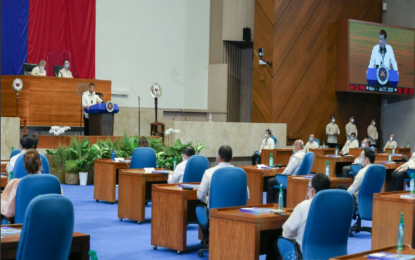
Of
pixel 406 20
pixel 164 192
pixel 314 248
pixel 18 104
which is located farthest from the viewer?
pixel 406 20

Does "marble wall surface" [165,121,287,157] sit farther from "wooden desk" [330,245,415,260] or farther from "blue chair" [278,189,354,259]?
"wooden desk" [330,245,415,260]

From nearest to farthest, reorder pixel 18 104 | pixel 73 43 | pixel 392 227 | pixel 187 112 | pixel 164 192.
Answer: pixel 392 227 < pixel 164 192 < pixel 18 104 < pixel 73 43 < pixel 187 112

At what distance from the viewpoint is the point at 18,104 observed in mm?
14352

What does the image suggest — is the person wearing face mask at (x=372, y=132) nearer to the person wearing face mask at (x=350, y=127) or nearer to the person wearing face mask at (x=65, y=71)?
the person wearing face mask at (x=350, y=127)

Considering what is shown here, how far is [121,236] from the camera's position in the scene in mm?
7148

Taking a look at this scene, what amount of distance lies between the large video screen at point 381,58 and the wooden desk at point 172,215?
15.4m

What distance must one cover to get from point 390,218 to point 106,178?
Result: 17.7 feet

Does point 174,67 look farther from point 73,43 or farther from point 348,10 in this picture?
point 348,10

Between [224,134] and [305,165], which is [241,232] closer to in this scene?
[305,165]

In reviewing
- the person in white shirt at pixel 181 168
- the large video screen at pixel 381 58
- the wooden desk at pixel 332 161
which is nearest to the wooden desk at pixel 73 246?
the person in white shirt at pixel 181 168

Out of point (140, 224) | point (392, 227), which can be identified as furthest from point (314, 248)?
point (140, 224)

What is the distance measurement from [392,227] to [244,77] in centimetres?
1644

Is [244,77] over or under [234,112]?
over

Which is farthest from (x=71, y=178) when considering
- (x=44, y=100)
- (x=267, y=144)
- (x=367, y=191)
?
(x=367, y=191)
